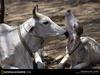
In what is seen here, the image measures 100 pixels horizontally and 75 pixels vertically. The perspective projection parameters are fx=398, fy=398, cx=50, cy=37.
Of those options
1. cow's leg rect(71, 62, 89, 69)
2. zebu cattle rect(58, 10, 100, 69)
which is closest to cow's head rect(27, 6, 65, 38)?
zebu cattle rect(58, 10, 100, 69)

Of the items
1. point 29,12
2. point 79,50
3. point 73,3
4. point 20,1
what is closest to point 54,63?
point 79,50

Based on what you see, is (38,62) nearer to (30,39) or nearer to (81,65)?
(30,39)

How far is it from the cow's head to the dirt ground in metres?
2.00

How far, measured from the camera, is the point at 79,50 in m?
6.17

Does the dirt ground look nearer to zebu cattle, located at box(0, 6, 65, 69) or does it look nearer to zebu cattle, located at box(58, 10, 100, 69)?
zebu cattle, located at box(58, 10, 100, 69)

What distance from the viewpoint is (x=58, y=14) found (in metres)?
11.3

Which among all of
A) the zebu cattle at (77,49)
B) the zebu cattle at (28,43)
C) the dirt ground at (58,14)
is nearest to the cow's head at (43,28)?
the zebu cattle at (28,43)

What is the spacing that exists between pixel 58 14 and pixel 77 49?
519cm

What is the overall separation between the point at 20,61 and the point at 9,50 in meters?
0.21

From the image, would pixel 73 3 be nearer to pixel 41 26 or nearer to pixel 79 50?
pixel 79 50

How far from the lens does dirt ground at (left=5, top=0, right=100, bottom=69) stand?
7.98 m

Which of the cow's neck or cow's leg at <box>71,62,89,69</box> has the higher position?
the cow's neck

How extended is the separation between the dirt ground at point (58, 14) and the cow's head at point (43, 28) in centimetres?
200

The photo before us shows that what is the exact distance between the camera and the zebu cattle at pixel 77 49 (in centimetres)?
591
